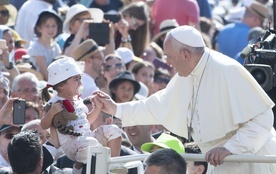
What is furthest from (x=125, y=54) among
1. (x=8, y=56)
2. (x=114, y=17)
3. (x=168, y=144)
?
(x=168, y=144)

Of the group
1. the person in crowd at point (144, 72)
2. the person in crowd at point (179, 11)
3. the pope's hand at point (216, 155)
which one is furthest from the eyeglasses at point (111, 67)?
the pope's hand at point (216, 155)

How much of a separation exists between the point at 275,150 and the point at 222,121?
1.53 ft

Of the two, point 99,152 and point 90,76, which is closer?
point 99,152

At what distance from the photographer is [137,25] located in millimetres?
14797

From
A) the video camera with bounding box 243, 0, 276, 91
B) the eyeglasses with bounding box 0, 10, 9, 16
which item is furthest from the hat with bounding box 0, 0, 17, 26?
the video camera with bounding box 243, 0, 276, 91

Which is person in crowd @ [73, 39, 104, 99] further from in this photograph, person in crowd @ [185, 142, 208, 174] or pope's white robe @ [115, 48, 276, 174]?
pope's white robe @ [115, 48, 276, 174]

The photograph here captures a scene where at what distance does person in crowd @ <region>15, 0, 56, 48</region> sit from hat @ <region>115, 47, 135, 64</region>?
3.39 feet

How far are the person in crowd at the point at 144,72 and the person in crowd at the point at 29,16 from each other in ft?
4.38

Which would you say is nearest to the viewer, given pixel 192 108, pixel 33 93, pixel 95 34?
pixel 192 108

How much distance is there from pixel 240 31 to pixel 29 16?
13.0ft

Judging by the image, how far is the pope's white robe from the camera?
8.29m

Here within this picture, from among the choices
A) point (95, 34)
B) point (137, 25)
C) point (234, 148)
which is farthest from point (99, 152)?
point (137, 25)

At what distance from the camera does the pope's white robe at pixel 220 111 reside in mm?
8289

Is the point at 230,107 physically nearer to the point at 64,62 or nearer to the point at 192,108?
the point at 192,108
